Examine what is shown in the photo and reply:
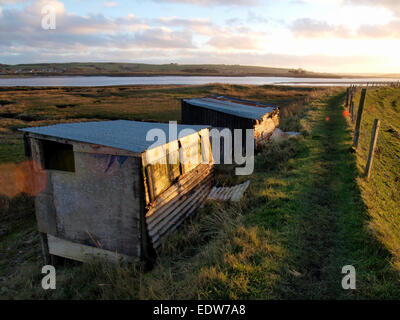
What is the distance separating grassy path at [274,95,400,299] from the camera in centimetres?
466

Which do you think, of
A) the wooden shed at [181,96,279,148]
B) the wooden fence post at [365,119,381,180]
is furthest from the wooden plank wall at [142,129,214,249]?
the wooden fence post at [365,119,381,180]

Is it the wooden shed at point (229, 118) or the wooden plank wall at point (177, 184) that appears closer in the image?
the wooden plank wall at point (177, 184)

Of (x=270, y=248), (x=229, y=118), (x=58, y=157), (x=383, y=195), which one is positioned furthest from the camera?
(x=229, y=118)

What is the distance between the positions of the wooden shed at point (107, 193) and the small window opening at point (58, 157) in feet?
0.10

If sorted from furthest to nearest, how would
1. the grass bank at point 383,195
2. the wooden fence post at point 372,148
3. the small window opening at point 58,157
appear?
the wooden fence post at point 372,148 < the small window opening at point 58,157 < the grass bank at point 383,195

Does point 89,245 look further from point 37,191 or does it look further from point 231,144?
point 231,144

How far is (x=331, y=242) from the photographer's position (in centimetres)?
615

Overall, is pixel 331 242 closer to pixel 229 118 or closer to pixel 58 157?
pixel 58 157

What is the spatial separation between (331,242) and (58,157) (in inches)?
320

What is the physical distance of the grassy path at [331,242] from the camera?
15.3 feet

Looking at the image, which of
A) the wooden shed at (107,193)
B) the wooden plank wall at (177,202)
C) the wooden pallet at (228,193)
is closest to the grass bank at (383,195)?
the wooden pallet at (228,193)

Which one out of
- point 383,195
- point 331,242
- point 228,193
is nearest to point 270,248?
point 331,242

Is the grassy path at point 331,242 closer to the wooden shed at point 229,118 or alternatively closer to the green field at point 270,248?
the green field at point 270,248

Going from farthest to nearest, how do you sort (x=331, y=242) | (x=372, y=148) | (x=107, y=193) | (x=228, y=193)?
(x=228, y=193), (x=372, y=148), (x=107, y=193), (x=331, y=242)
